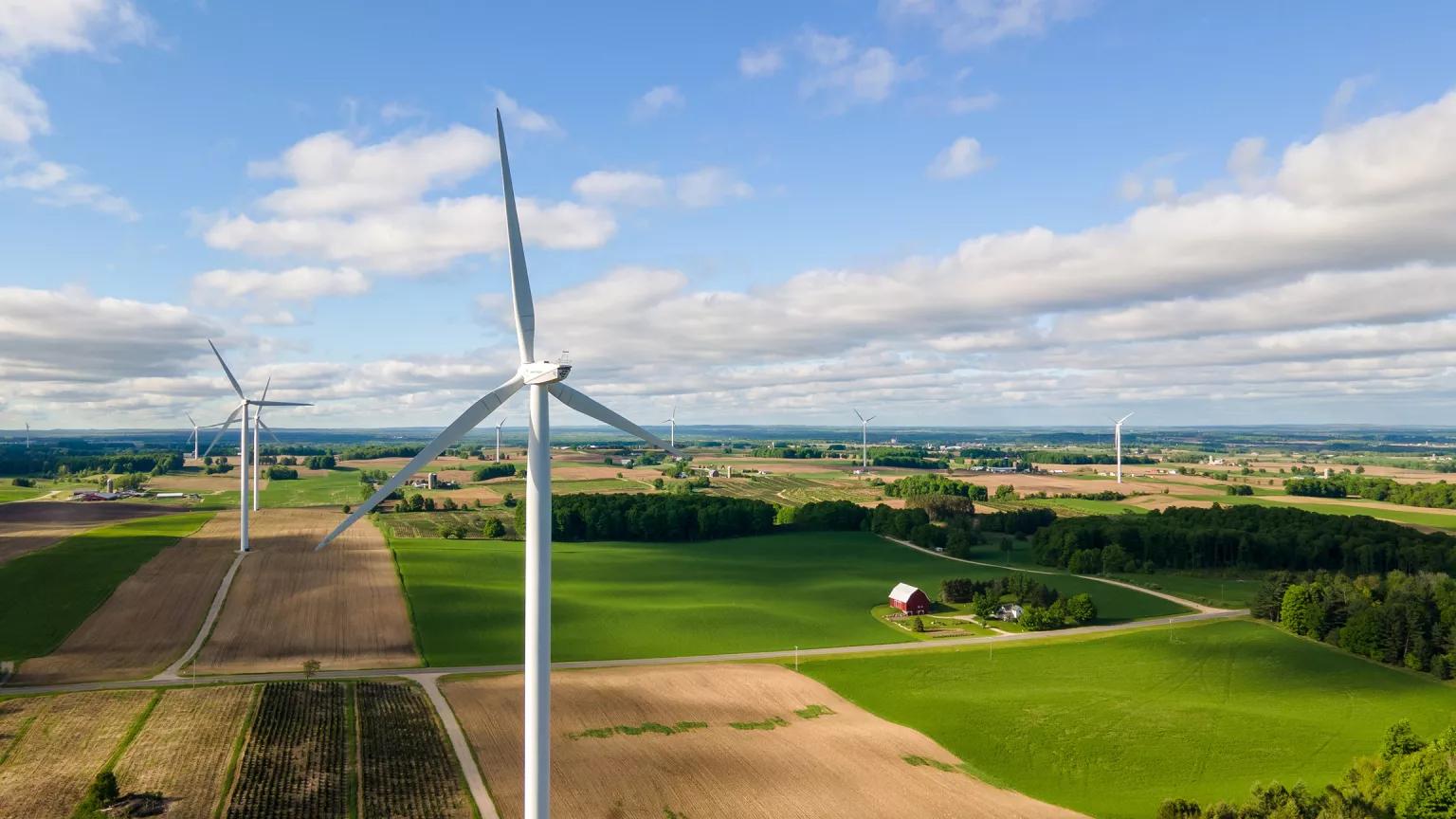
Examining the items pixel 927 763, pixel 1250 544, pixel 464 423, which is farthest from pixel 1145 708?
pixel 1250 544

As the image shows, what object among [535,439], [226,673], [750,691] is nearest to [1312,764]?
[750,691]

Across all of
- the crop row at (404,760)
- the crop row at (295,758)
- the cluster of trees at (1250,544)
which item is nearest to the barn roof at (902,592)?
the cluster of trees at (1250,544)

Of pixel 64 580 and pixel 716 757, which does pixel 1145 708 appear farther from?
pixel 64 580

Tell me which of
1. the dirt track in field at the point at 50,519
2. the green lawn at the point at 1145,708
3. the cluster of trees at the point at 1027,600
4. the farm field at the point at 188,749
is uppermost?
the dirt track in field at the point at 50,519

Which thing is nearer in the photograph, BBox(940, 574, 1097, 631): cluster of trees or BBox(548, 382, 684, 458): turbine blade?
BBox(548, 382, 684, 458): turbine blade

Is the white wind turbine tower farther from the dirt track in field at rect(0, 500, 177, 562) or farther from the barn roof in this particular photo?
the dirt track in field at rect(0, 500, 177, 562)

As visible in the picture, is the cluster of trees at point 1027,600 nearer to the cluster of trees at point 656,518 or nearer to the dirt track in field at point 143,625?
the cluster of trees at point 656,518

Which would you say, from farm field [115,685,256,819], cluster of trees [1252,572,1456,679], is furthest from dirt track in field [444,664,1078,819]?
cluster of trees [1252,572,1456,679]
